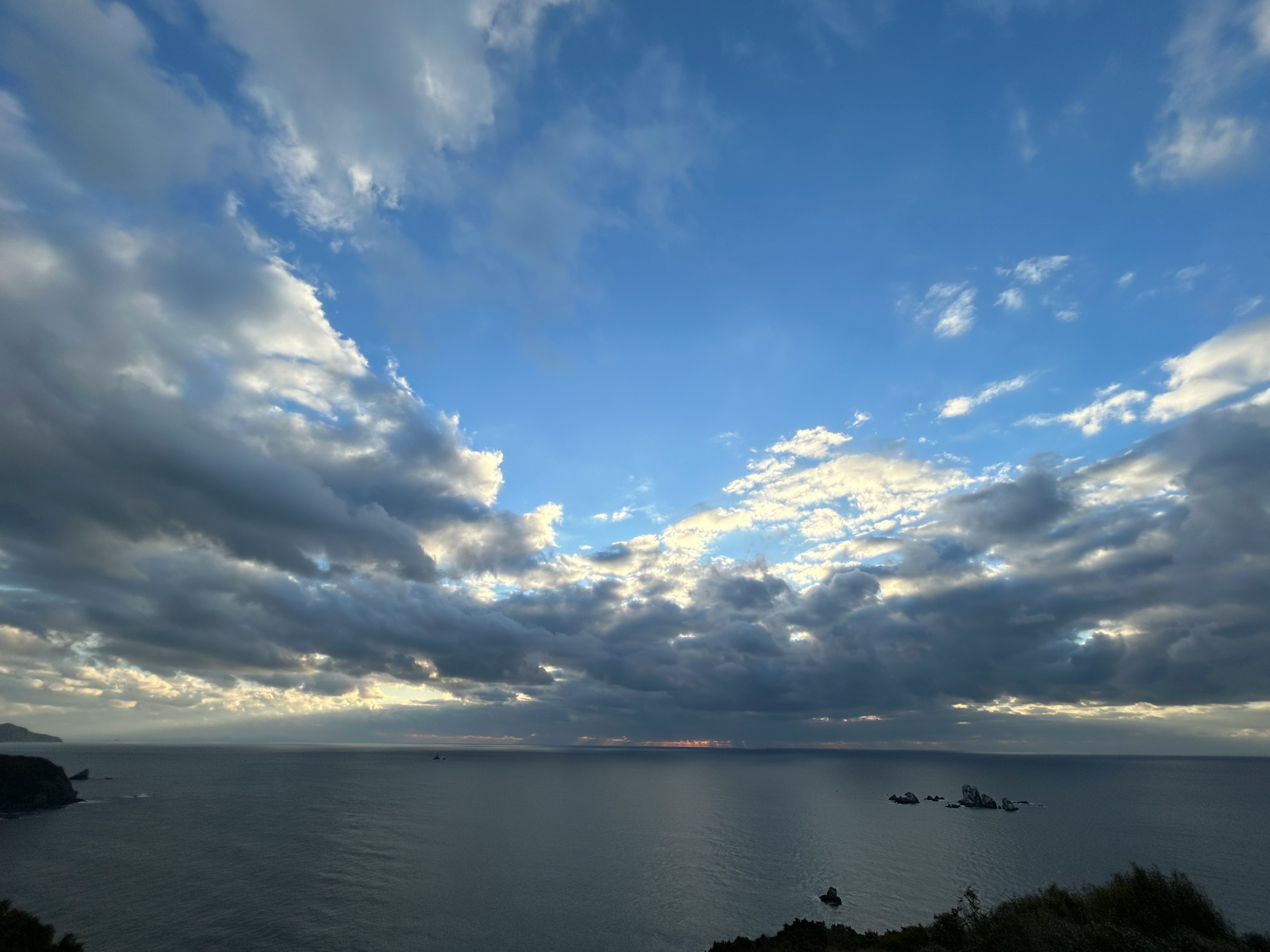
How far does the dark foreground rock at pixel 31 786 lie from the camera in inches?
5128

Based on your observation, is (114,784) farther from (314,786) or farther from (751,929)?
(751,929)

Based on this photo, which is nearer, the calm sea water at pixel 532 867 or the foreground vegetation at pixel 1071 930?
the foreground vegetation at pixel 1071 930

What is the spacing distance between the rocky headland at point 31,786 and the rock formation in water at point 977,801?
23588cm

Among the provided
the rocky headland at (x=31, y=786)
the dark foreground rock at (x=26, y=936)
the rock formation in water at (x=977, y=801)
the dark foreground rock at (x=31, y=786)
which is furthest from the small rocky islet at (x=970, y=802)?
the rocky headland at (x=31, y=786)

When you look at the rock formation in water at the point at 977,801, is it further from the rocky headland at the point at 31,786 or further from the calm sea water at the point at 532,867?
the rocky headland at the point at 31,786

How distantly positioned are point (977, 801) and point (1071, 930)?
166 metres

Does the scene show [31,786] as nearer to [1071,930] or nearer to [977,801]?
[1071,930]

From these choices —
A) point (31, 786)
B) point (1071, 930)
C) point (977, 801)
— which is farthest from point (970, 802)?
point (31, 786)

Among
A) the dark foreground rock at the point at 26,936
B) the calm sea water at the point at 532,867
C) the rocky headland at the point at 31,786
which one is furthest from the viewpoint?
the rocky headland at the point at 31,786

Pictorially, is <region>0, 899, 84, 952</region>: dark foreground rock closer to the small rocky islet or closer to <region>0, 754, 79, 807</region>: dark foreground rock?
<region>0, 754, 79, 807</region>: dark foreground rock

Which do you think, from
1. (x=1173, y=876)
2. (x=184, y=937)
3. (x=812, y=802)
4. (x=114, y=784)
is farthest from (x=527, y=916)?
(x=114, y=784)

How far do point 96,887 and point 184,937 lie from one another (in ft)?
88.0

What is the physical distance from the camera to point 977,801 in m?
176

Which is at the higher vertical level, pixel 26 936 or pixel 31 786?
pixel 31 786
